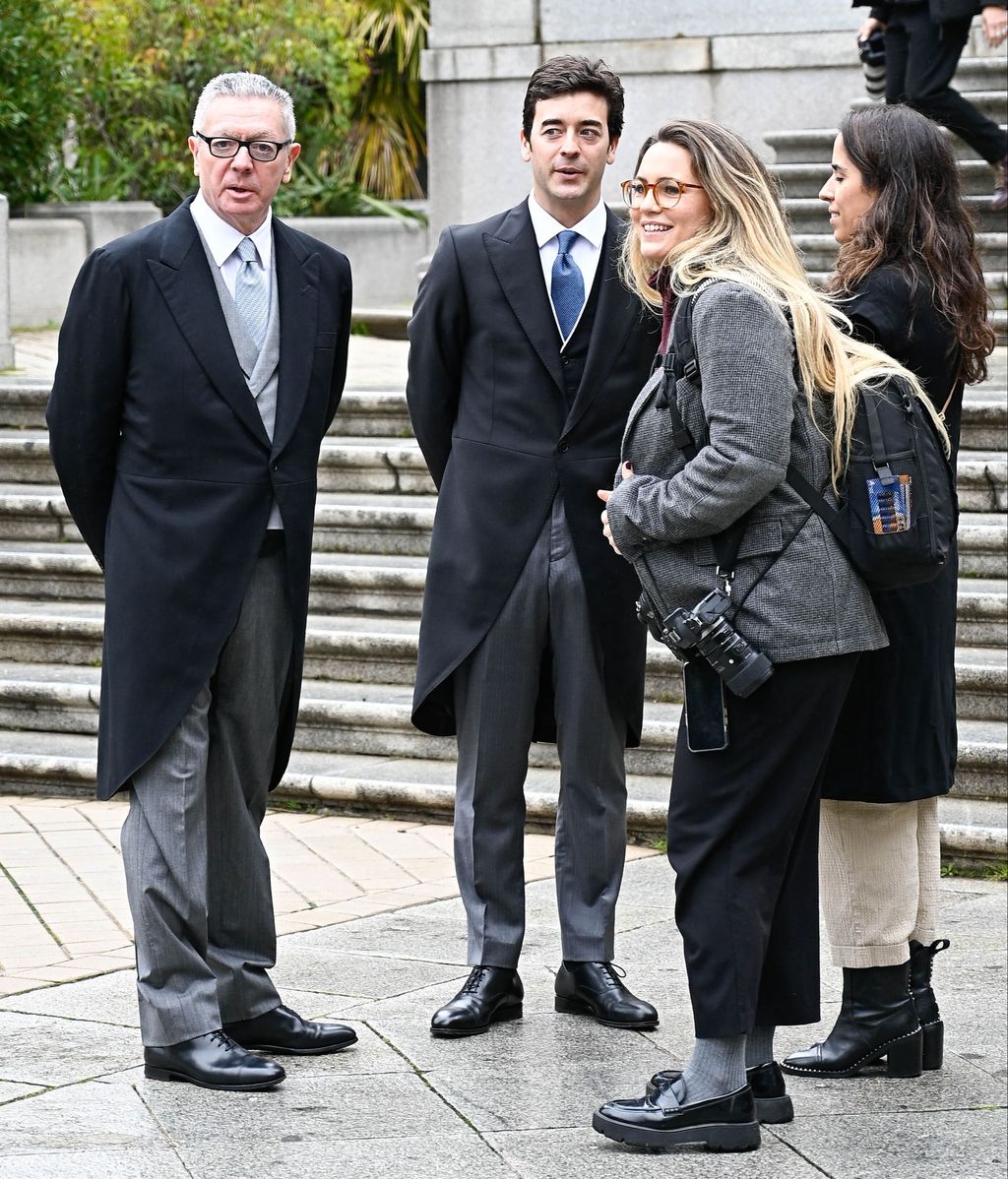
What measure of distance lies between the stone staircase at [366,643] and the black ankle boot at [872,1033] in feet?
5.00

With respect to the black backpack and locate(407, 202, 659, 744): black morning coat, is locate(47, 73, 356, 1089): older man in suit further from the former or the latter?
the black backpack

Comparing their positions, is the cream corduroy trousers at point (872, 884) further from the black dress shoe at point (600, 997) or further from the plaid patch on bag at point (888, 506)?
the plaid patch on bag at point (888, 506)

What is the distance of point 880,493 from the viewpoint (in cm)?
347

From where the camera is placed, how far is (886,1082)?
398cm

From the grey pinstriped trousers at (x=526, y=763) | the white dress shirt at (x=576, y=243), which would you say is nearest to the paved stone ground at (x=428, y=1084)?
the grey pinstriped trousers at (x=526, y=763)

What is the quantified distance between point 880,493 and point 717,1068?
3.61 ft

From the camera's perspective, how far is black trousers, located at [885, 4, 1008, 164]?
870cm

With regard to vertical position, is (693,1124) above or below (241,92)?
below

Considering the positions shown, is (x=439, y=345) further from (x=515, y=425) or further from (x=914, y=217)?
(x=914, y=217)

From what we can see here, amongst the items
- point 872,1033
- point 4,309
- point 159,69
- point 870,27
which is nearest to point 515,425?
point 872,1033

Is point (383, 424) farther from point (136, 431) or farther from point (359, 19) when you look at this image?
point (359, 19)

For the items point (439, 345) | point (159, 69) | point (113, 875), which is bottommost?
point (113, 875)

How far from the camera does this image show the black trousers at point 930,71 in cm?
870

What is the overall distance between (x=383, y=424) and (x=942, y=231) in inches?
180
